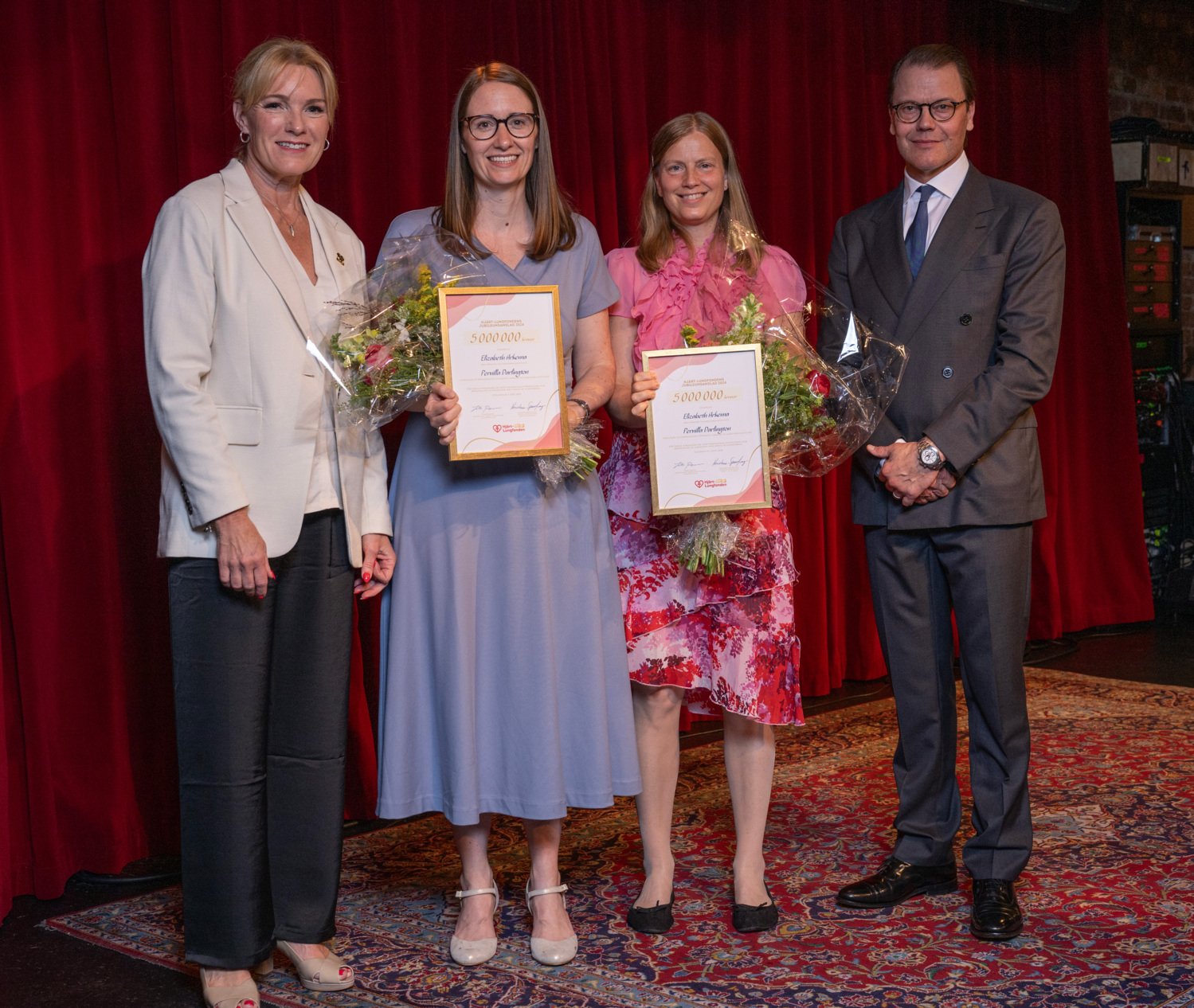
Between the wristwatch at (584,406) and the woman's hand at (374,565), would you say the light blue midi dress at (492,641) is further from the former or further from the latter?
the wristwatch at (584,406)

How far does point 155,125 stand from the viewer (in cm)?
346

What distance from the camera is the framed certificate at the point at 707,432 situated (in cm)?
260

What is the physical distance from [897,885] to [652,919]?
1.84 ft

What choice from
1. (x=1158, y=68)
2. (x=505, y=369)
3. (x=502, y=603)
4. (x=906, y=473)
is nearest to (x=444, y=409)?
(x=505, y=369)

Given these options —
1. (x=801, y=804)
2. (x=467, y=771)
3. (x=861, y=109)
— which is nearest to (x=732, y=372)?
(x=467, y=771)

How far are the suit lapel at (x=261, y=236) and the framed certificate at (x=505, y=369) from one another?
285 millimetres

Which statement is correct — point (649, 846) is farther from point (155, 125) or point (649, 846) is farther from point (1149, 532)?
point (1149, 532)

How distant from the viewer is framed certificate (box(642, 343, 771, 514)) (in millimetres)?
2596

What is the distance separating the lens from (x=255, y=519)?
2447 millimetres

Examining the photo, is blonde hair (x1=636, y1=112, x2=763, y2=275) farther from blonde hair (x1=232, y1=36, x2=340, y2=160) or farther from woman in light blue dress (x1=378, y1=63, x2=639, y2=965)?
blonde hair (x1=232, y1=36, x2=340, y2=160)

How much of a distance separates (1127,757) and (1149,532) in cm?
318

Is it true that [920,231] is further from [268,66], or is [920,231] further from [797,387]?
[268,66]

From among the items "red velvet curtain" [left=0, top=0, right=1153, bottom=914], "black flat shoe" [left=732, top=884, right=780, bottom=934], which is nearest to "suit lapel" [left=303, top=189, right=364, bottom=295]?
"red velvet curtain" [left=0, top=0, right=1153, bottom=914]

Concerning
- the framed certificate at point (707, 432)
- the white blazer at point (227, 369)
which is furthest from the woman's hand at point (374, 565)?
the framed certificate at point (707, 432)
